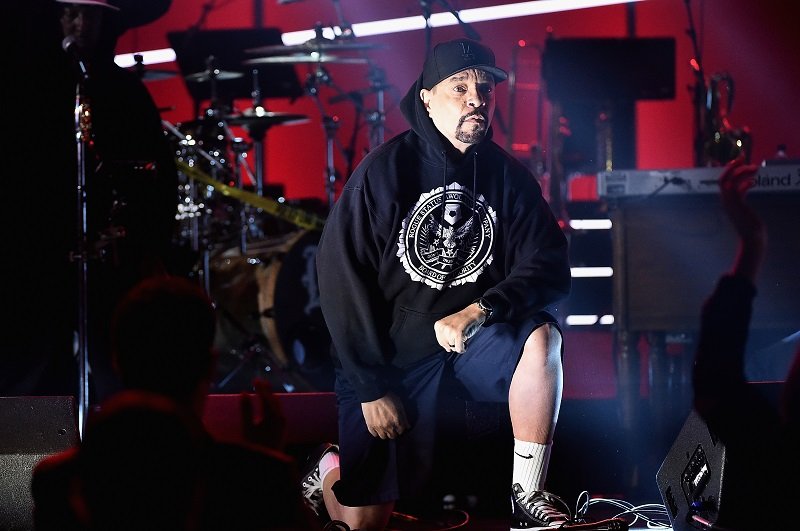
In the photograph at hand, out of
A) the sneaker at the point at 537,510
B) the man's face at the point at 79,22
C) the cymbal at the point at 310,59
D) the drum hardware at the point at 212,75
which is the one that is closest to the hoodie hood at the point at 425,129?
the sneaker at the point at 537,510

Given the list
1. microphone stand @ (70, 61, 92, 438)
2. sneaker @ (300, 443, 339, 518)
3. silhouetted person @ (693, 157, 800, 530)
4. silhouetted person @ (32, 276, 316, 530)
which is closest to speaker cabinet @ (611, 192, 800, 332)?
silhouetted person @ (693, 157, 800, 530)

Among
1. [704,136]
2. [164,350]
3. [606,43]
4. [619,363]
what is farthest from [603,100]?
[164,350]

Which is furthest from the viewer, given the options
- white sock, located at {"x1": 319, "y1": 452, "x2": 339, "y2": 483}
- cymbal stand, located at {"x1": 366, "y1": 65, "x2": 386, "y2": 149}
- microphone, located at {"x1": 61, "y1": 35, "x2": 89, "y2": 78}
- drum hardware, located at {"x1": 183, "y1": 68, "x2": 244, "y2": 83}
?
drum hardware, located at {"x1": 183, "y1": 68, "x2": 244, "y2": 83}

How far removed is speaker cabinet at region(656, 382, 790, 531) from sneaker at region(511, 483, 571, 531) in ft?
1.40

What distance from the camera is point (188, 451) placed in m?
1.80

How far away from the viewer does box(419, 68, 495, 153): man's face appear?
12.2 ft

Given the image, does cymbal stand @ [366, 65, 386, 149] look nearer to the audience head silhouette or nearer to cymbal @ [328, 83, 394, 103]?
cymbal @ [328, 83, 394, 103]

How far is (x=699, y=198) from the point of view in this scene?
5332 millimetres

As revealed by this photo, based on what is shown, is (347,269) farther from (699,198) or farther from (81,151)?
(699,198)

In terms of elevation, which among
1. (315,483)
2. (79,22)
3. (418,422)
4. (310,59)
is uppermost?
(310,59)

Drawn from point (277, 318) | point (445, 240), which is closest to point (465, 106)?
point (445, 240)

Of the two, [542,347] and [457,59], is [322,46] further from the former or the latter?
[542,347]

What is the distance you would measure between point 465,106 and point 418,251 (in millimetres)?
559

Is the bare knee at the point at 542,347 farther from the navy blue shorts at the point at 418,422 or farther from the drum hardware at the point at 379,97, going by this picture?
the drum hardware at the point at 379,97
